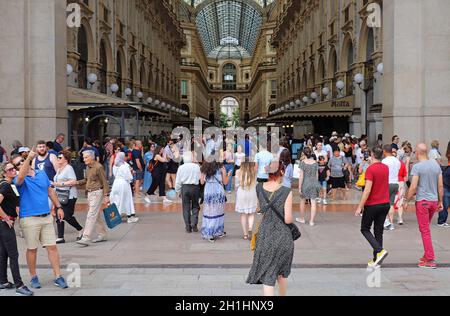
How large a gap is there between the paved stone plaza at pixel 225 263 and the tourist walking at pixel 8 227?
0.39 m

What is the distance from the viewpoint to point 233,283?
828 cm

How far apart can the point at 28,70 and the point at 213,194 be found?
35.2 ft

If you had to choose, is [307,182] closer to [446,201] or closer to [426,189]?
[446,201]

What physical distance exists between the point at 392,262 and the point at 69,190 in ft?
19.6

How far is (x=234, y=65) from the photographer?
548 feet

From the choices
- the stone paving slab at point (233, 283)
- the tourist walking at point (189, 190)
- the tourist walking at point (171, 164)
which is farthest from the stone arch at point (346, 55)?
the stone paving slab at point (233, 283)

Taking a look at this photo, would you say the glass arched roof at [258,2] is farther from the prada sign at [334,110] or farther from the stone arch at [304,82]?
the prada sign at [334,110]

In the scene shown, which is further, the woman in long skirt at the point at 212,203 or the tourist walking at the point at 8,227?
the woman in long skirt at the point at 212,203

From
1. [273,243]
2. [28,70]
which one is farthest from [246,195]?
[28,70]

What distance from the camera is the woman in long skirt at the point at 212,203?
11.6 meters

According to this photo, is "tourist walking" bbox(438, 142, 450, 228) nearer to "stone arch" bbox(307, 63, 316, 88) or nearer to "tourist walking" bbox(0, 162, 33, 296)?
"tourist walking" bbox(0, 162, 33, 296)

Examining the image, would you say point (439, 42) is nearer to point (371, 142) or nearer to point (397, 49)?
point (397, 49)

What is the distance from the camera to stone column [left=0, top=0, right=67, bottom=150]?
19547 millimetres

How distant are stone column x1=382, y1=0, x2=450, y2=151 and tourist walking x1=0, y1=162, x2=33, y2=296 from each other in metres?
14.2
